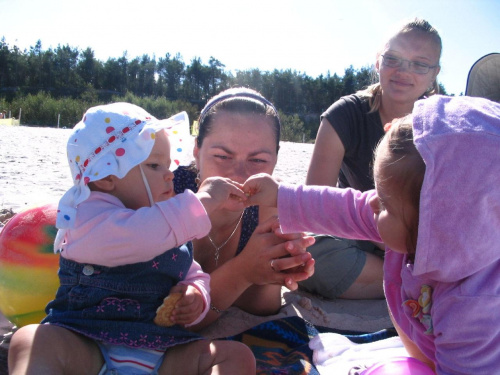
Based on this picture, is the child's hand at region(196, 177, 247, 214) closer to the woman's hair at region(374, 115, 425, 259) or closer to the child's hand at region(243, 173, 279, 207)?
the child's hand at region(243, 173, 279, 207)

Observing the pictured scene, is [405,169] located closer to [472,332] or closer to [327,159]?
[472,332]

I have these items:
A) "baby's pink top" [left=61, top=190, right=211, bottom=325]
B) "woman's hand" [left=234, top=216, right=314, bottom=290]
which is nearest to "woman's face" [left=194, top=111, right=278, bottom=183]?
"woman's hand" [left=234, top=216, right=314, bottom=290]

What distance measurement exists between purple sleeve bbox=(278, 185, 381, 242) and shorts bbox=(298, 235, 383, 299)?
117 cm

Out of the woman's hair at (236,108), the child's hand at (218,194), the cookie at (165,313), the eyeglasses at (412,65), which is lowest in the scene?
the cookie at (165,313)

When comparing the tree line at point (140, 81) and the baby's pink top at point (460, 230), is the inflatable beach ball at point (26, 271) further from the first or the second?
the tree line at point (140, 81)

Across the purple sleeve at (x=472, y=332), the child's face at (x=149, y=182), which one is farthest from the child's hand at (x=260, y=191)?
the purple sleeve at (x=472, y=332)

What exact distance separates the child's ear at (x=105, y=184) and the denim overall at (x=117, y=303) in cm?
30

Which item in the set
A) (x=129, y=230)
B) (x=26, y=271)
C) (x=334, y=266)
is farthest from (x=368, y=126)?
(x=26, y=271)

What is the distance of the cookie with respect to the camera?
1.78 meters

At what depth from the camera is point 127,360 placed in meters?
Result: 1.71

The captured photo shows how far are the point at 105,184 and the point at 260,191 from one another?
0.65m

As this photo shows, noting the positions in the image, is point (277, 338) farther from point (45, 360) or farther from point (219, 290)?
point (45, 360)

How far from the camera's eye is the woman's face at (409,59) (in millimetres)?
3447

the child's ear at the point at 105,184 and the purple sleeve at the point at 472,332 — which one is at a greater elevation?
the child's ear at the point at 105,184
